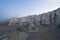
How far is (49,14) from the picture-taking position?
10.9ft

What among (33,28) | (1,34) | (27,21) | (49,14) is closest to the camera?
(49,14)

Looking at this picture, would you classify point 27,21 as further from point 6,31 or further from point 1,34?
point 1,34

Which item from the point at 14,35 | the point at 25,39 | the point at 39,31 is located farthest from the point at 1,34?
the point at 39,31

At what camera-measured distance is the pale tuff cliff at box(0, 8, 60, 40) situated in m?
3.07

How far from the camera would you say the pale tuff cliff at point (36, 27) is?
3.07 meters

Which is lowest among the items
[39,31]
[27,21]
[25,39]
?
[25,39]

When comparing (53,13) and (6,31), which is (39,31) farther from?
(6,31)

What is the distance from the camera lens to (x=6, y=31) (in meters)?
4.33

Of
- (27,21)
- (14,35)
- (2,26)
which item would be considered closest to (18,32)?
(14,35)

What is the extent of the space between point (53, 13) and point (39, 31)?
2.08ft

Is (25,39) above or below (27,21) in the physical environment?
below

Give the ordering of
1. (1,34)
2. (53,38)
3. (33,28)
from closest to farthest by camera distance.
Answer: (53,38)
(33,28)
(1,34)

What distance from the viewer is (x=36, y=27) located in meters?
3.53

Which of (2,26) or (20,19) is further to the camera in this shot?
(2,26)
